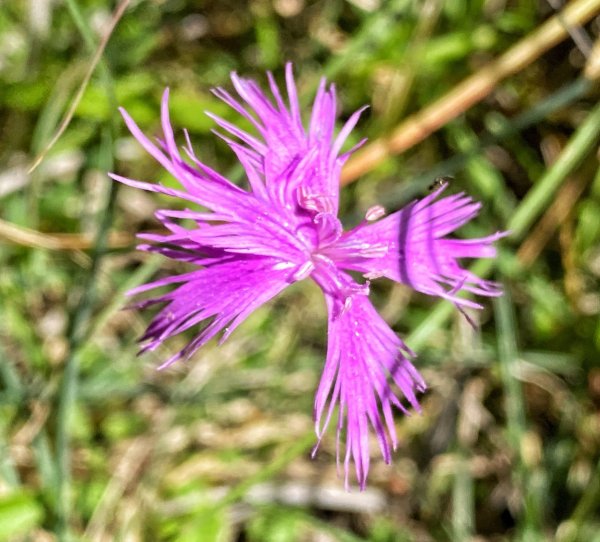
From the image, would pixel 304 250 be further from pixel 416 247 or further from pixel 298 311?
pixel 298 311

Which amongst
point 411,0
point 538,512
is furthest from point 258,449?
point 411,0

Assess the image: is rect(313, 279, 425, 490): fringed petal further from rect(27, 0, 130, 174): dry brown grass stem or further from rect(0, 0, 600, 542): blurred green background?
rect(0, 0, 600, 542): blurred green background

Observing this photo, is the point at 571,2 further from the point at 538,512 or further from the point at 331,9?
the point at 538,512

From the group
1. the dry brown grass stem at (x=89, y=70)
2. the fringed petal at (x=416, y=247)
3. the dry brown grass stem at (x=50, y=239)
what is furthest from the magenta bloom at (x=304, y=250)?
the dry brown grass stem at (x=50, y=239)

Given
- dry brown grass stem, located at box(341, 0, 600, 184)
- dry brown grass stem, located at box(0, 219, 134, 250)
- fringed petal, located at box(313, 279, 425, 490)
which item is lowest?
fringed petal, located at box(313, 279, 425, 490)

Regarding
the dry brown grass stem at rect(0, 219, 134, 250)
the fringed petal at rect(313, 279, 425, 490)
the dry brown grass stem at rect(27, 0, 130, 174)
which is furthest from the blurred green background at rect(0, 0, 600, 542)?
the fringed petal at rect(313, 279, 425, 490)

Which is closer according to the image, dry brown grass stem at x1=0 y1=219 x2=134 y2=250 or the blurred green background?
dry brown grass stem at x1=0 y1=219 x2=134 y2=250

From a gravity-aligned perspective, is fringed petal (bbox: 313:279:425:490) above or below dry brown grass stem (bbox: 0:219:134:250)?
below
